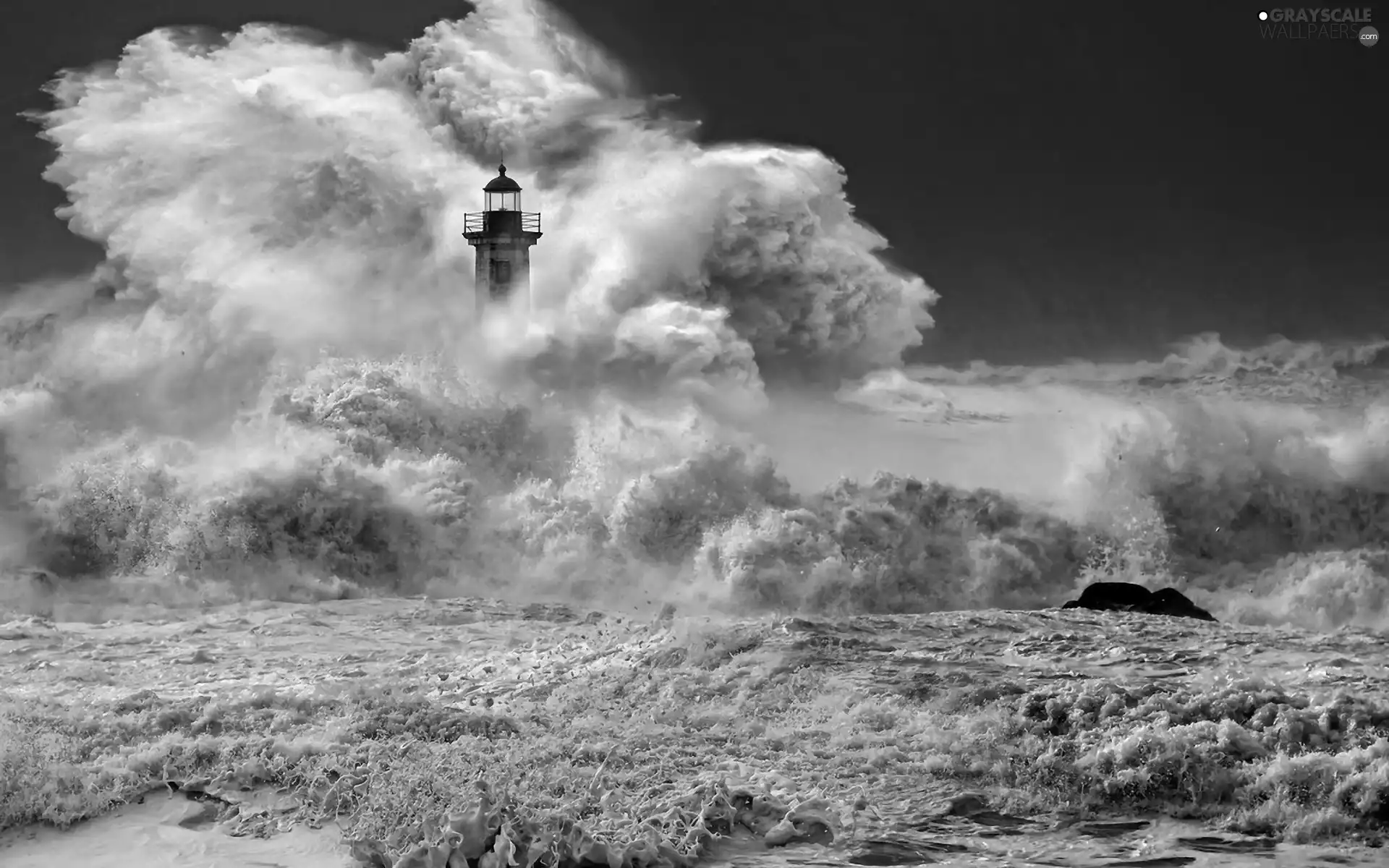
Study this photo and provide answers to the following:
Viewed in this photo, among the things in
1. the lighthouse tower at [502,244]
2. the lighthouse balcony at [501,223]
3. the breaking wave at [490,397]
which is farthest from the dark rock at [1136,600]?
the lighthouse balcony at [501,223]

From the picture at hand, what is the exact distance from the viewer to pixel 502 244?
24359 mm

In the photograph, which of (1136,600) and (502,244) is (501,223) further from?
(1136,600)

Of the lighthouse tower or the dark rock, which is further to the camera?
the lighthouse tower

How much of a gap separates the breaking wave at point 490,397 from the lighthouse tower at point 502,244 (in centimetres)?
30

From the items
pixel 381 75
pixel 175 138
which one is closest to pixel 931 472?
pixel 381 75

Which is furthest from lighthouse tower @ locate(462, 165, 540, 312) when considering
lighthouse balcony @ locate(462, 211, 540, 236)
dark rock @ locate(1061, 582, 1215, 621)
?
dark rock @ locate(1061, 582, 1215, 621)

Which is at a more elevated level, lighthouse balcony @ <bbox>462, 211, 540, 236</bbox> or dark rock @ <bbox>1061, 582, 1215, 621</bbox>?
lighthouse balcony @ <bbox>462, 211, 540, 236</bbox>

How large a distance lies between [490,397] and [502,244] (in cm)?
254

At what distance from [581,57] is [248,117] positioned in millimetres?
5818

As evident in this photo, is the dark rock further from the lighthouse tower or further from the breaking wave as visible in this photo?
the lighthouse tower

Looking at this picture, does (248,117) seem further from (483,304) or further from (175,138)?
(483,304)

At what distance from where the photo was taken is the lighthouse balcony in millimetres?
24344

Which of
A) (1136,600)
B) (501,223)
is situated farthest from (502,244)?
(1136,600)

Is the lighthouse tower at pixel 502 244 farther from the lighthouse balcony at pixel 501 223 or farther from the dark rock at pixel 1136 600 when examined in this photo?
the dark rock at pixel 1136 600
